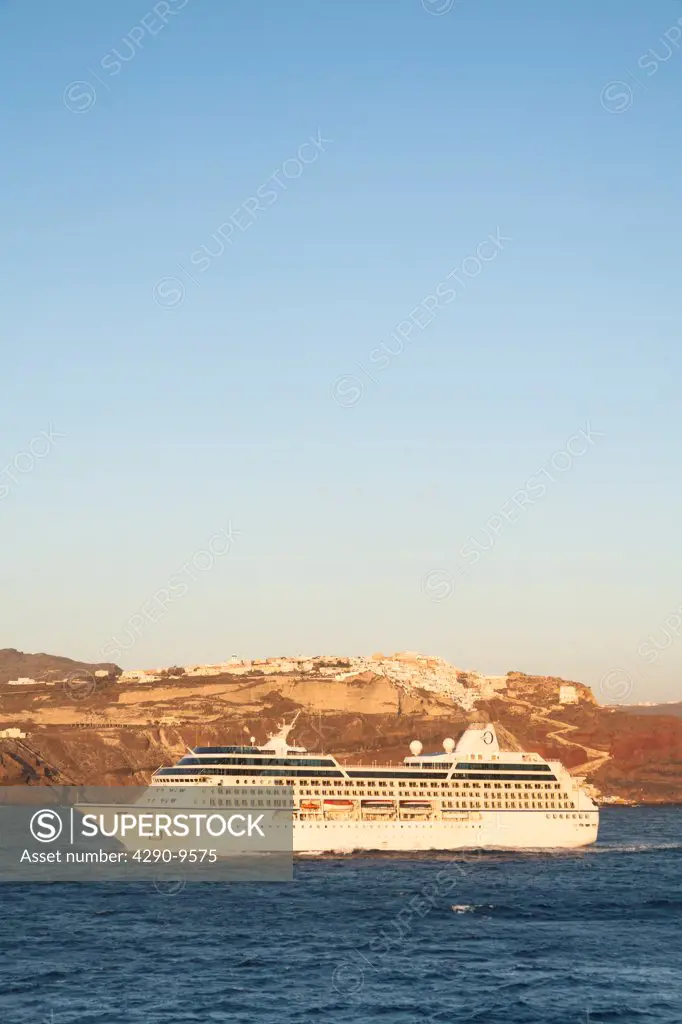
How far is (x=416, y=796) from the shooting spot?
385ft

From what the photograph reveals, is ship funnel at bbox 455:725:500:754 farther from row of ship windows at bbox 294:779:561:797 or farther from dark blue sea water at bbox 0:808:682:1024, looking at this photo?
dark blue sea water at bbox 0:808:682:1024

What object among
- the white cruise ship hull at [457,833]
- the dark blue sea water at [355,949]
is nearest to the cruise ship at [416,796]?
the white cruise ship hull at [457,833]

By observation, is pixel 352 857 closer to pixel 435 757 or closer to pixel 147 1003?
pixel 435 757

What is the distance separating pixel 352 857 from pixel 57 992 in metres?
56.2

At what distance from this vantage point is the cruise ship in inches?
4461

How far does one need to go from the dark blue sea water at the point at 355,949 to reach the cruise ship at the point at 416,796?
494 inches

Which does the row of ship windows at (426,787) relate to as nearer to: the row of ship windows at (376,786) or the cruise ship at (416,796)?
the row of ship windows at (376,786)

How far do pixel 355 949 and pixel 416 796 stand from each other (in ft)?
169

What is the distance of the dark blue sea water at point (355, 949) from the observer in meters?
54.4

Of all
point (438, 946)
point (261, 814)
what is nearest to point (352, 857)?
point (261, 814)

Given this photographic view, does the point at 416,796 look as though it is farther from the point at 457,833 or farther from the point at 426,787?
the point at 457,833

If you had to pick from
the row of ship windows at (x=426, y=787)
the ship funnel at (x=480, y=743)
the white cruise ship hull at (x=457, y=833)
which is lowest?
the white cruise ship hull at (x=457, y=833)

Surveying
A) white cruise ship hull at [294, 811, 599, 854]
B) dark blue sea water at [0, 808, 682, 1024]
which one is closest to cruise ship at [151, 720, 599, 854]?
white cruise ship hull at [294, 811, 599, 854]

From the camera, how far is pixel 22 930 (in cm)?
7281
